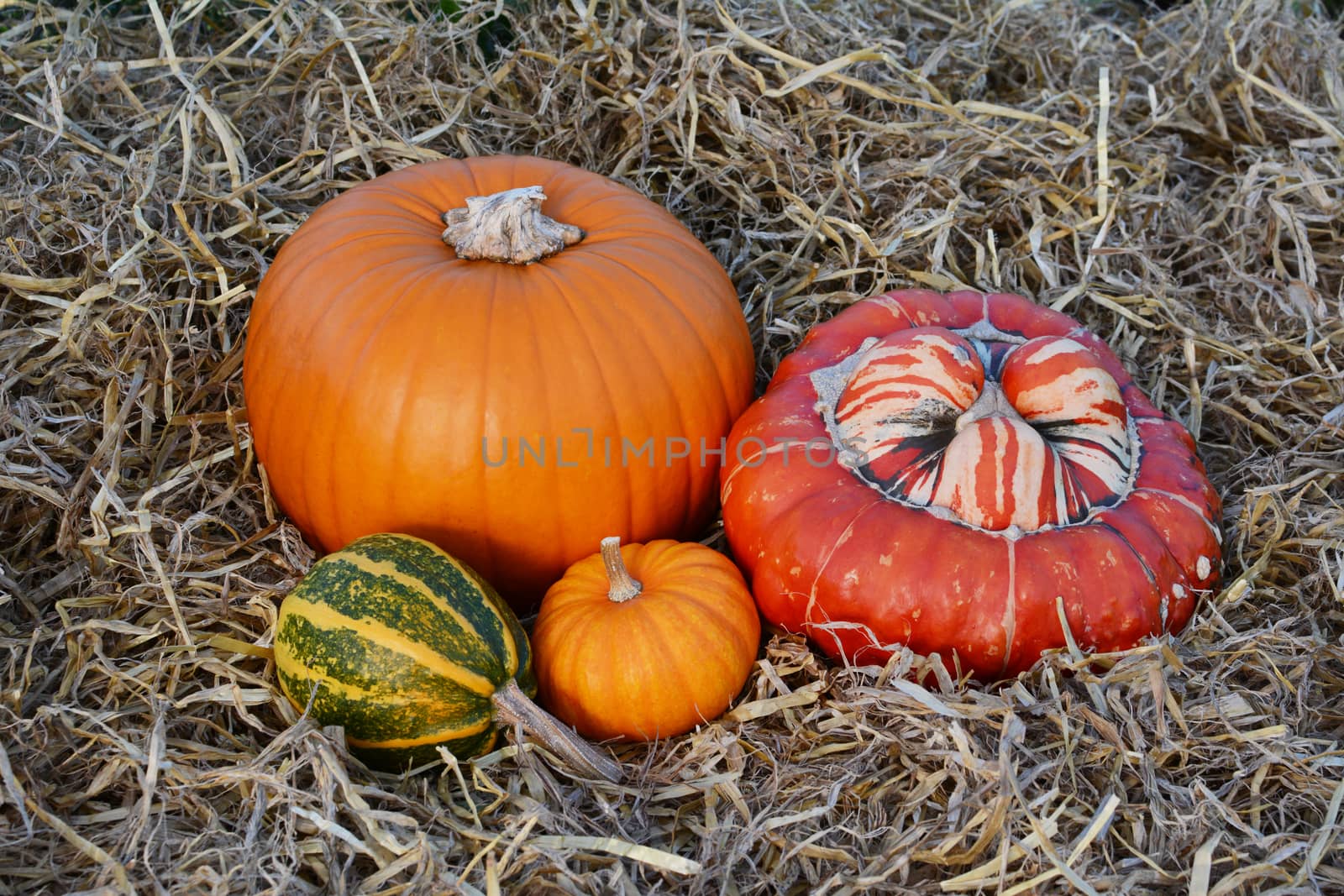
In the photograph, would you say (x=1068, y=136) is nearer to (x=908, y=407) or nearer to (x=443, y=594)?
(x=908, y=407)

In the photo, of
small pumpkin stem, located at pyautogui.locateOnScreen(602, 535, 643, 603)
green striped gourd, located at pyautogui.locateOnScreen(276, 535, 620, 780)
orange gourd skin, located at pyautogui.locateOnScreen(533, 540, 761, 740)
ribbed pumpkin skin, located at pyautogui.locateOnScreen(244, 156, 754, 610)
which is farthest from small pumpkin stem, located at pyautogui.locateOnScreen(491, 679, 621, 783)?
ribbed pumpkin skin, located at pyautogui.locateOnScreen(244, 156, 754, 610)

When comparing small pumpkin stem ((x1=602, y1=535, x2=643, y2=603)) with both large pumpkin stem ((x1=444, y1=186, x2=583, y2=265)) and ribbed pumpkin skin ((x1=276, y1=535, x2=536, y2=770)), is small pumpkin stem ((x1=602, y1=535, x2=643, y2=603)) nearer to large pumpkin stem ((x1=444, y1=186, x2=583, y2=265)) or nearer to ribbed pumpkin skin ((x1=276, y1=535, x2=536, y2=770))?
ribbed pumpkin skin ((x1=276, y1=535, x2=536, y2=770))

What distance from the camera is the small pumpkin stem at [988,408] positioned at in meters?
2.78

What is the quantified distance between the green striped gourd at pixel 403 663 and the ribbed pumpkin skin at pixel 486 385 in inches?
11.8

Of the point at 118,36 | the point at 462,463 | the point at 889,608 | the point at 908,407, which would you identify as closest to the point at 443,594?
the point at 462,463

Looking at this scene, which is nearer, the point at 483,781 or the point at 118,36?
the point at 483,781

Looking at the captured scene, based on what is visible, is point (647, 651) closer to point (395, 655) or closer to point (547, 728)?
point (547, 728)

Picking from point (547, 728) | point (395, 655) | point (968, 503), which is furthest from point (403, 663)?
point (968, 503)

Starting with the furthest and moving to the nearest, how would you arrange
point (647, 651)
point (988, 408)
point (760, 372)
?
point (760, 372), point (988, 408), point (647, 651)

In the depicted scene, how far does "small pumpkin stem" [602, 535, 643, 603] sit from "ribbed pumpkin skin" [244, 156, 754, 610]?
28 cm

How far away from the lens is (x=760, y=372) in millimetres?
3658

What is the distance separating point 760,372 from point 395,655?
5.58 feet

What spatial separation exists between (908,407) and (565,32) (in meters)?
2.12

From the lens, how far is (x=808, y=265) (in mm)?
3754
